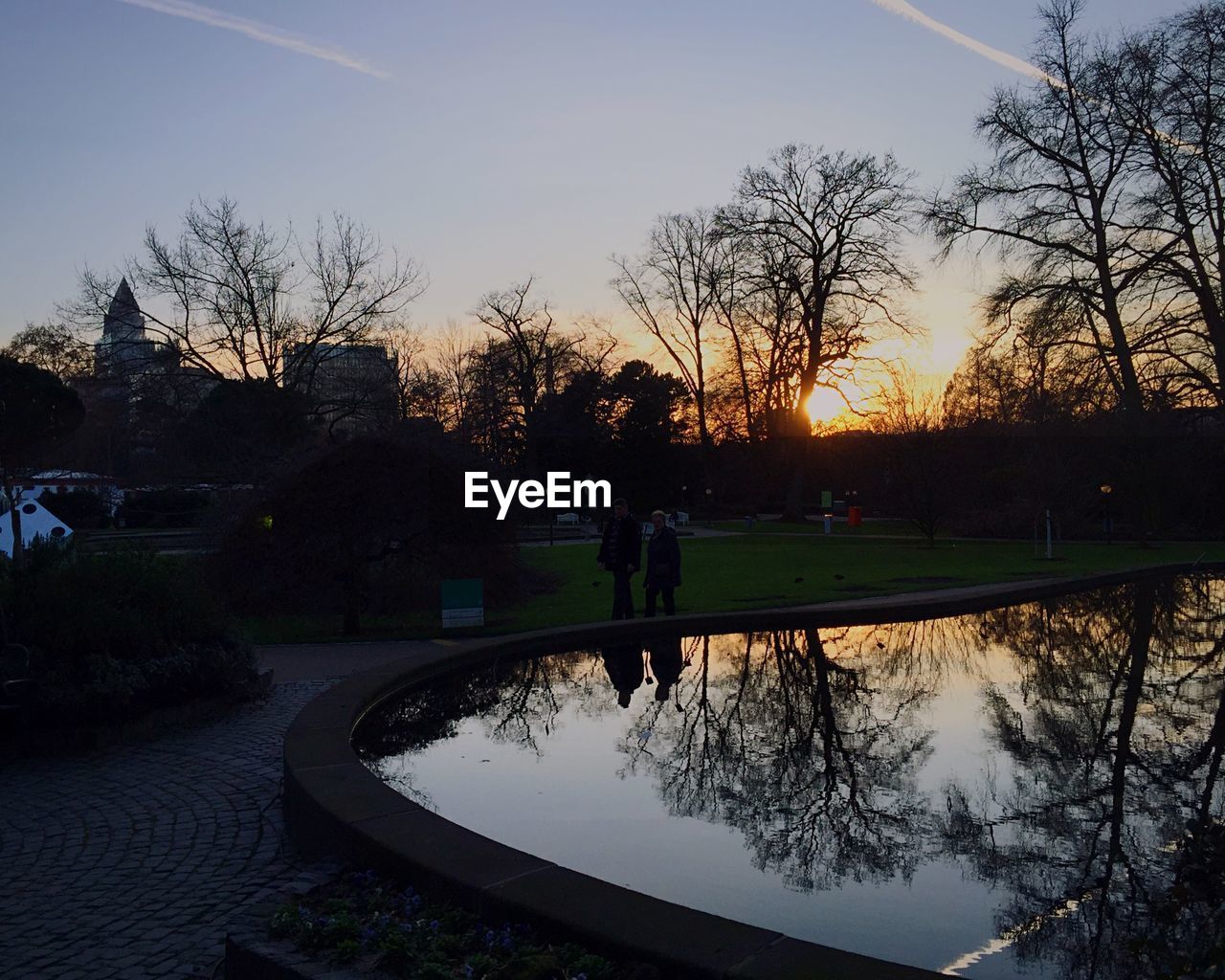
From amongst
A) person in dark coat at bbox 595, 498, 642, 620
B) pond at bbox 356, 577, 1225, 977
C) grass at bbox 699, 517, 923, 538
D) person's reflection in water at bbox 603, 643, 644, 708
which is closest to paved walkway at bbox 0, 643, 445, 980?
pond at bbox 356, 577, 1225, 977

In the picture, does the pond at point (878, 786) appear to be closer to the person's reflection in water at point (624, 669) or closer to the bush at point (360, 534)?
the person's reflection in water at point (624, 669)

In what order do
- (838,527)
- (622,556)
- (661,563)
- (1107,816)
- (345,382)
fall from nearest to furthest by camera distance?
(1107,816)
(622,556)
(661,563)
(345,382)
(838,527)

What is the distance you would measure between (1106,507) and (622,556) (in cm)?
3076

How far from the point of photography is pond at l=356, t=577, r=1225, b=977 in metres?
4.60

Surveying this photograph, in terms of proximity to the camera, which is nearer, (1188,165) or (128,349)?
(1188,165)

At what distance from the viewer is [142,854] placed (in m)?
5.70

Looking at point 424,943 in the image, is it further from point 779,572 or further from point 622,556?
point 779,572

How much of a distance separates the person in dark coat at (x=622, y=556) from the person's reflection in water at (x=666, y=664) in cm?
122

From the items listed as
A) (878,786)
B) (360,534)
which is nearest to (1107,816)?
A: (878,786)

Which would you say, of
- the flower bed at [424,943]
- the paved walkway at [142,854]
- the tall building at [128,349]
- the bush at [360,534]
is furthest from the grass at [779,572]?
the tall building at [128,349]

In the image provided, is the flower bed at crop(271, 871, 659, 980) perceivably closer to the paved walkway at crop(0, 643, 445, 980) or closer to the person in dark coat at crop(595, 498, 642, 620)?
the paved walkway at crop(0, 643, 445, 980)

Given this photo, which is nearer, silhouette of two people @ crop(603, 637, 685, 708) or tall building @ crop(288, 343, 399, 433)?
silhouette of two people @ crop(603, 637, 685, 708)

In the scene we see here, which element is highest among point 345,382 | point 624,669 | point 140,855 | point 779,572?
point 345,382

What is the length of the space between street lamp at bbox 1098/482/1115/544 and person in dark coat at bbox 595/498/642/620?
2659cm
